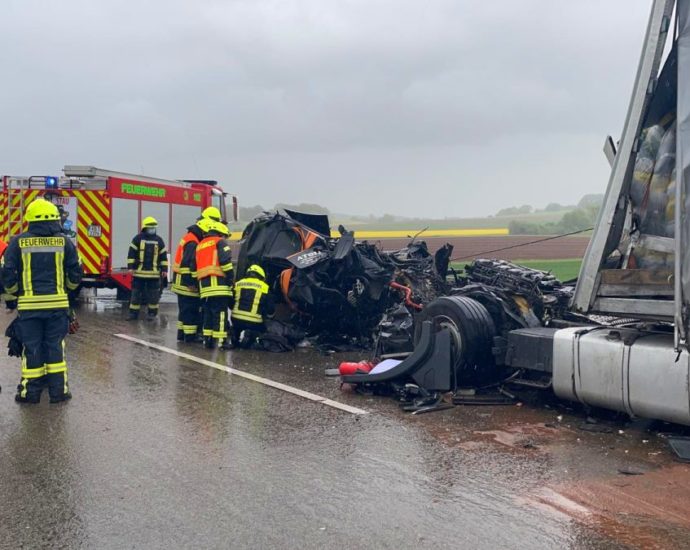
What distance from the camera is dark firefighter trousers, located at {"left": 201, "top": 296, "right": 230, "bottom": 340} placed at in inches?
371

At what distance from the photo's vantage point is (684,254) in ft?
14.9

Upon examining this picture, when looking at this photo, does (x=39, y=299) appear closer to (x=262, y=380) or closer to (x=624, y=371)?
(x=262, y=380)

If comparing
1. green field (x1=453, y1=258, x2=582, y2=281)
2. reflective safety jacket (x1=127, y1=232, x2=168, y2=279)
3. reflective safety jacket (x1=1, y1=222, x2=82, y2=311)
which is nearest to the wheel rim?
reflective safety jacket (x1=1, y1=222, x2=82, y2=311)

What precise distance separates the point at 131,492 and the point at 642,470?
320 cm

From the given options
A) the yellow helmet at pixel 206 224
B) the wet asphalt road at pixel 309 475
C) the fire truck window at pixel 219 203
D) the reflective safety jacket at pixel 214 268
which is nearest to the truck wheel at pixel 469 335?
the wet asphalt road at pixel 309 475

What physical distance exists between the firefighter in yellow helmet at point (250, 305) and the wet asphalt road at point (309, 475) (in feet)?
7.56

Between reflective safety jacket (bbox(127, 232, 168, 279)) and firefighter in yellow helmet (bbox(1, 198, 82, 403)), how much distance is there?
587 centimetres

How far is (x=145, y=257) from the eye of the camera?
492 inches

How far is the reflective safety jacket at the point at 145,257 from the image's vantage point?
1241 centimetres

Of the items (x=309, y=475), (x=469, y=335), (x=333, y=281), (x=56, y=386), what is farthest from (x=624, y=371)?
(x=333, y=281)

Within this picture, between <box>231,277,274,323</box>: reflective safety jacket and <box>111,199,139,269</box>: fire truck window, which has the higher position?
<box>111,199,139,269</box>: fire truck window

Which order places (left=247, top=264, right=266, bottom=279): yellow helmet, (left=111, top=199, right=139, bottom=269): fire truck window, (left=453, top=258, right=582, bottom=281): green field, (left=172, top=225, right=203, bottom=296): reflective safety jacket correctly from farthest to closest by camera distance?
1. (left=453, top=258, right=582, bottom=281): green field
2. (left=111, top=199, right=139, bottom=269): fire truck window
3. (left=172, top=225, right=203, bottom=296): reflective safety jacket
4. (left=247, top=264, right=266, bottom=279): yellow helmet

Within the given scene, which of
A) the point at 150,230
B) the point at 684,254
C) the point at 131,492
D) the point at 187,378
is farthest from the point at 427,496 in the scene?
the point at 150,230

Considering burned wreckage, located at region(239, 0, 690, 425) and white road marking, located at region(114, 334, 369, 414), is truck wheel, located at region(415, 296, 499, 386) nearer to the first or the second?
burned wreckage, located at region(239, 0, 690, 425)
